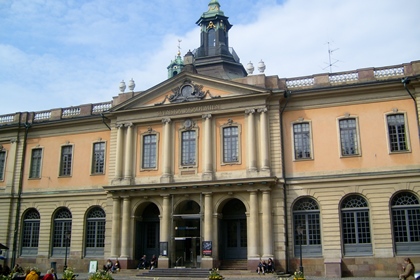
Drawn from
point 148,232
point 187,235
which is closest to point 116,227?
point 148,232

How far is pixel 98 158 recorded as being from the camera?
34188 millimetres

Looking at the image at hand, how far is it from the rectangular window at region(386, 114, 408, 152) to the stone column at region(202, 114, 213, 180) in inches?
430

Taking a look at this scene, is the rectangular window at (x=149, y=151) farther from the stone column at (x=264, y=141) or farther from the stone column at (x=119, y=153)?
the stone column at (x=264, y=141)

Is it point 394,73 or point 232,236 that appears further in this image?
point 232,236

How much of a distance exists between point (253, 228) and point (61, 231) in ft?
49.2

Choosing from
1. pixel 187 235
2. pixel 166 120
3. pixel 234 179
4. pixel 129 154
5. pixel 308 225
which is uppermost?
pixel 166 120

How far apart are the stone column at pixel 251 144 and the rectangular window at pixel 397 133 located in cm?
807

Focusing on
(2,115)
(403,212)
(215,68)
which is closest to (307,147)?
(403,212)

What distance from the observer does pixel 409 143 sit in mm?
Result: 26844

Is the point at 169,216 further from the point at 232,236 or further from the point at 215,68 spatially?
the point at 215,68

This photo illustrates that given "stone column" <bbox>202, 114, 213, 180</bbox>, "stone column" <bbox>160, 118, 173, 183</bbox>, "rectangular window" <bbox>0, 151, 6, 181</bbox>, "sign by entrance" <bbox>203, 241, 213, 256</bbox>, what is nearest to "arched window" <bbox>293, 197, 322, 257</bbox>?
"sign by entrance" <bbox>203, 241, 213, 256</bbox>

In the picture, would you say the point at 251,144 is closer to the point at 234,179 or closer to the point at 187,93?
the point at 234,179

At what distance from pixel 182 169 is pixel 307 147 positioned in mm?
8221

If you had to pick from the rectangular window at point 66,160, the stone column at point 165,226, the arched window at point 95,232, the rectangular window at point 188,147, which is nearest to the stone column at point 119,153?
the arched window at point 95,232
